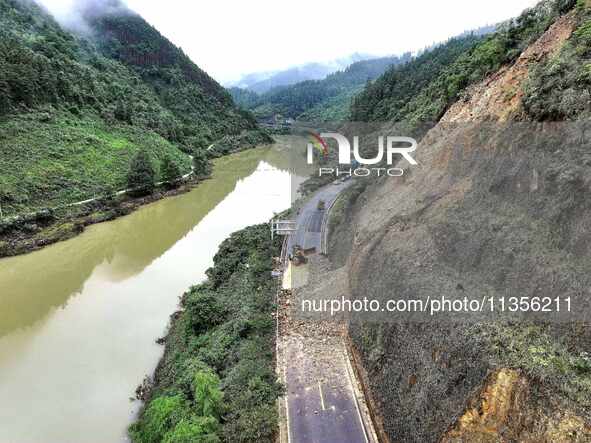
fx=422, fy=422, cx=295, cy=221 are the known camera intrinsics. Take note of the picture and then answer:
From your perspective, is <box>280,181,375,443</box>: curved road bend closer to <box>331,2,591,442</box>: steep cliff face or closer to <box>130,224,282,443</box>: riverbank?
<box>130,224,282,443</box>: riverbank

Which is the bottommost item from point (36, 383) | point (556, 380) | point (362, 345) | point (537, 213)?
point (36, 383)

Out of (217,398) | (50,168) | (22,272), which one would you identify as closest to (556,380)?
(217,398)

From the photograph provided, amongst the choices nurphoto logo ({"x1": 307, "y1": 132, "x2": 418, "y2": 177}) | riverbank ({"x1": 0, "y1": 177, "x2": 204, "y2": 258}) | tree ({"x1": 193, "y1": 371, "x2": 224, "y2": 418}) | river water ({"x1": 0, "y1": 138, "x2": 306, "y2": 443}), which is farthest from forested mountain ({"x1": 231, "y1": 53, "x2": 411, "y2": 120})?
tree ({"x1": 193, "y1": 371, "x2": 224, "y2": 418})

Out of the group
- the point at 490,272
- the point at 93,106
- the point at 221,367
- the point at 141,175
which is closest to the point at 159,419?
the point at 221,367

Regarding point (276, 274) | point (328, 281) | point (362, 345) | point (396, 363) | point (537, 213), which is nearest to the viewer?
point (537, 213)

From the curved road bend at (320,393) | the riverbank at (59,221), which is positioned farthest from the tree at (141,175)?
the curved road bend at (320,393)

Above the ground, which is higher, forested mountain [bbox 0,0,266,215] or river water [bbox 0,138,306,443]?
forested mountain [bbox 0,0,266,215]

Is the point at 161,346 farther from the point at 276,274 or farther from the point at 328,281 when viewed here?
the point at 328,281

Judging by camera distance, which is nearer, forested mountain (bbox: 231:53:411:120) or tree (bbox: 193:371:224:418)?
tree (bbox: 193:371:224:418)
